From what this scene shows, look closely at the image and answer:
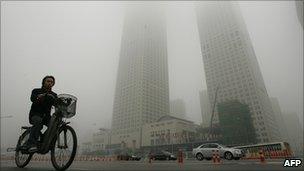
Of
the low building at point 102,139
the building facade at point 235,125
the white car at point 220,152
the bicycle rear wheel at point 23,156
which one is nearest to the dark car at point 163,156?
the white car at point 220,152

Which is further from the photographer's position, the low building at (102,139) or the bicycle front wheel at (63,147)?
the low building at (102,139)

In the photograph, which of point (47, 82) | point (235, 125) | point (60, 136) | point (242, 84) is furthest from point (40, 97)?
point (242, 84)

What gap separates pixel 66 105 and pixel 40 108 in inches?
26.9

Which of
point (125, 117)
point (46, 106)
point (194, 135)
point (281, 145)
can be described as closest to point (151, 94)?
point (125, 117)

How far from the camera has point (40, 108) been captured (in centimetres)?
549

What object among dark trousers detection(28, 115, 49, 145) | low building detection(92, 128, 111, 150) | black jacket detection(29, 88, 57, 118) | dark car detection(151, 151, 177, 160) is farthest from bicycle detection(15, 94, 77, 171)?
low building detection(92, 128, 111, 150)

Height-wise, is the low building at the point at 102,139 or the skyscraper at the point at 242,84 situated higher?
the skyscraper at the point at 242,84

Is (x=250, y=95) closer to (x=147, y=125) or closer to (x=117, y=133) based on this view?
(x=147, y=125)

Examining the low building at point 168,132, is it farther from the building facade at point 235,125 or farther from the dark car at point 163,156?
the dark car at point 163,156

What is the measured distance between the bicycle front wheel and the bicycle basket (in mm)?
276

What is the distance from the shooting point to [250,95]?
163 m

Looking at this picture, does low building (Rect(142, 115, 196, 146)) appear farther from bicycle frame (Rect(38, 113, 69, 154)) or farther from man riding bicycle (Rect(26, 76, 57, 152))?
bicycle frame (Rect(38, 113, 69, 154))

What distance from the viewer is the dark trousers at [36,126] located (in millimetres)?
5286

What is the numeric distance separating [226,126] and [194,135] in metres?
18.3
